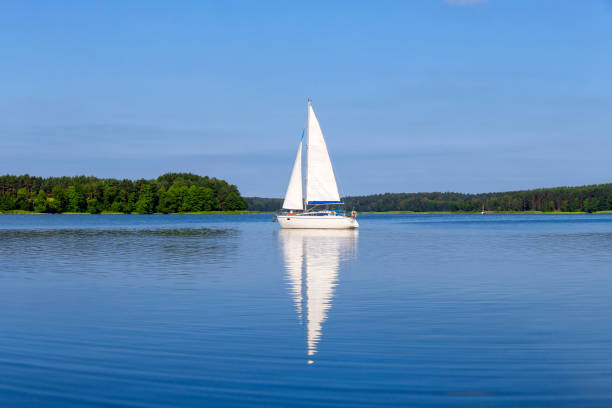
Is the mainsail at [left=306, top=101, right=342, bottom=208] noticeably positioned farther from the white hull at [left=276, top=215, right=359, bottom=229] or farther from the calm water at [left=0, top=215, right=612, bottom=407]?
the calm water at [left=0, top=215, right=612, bottom=407]

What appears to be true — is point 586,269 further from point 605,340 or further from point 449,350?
point 449,350

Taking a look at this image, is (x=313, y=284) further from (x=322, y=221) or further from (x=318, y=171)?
(x=322, y=221)

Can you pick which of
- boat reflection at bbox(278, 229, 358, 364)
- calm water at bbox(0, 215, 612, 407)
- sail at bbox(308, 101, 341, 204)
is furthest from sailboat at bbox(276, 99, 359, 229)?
calm water at bbox(0, 215, 612, 407)

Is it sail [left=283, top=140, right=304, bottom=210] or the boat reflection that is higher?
sail [left=283, top=140, right=304, bottom=210]

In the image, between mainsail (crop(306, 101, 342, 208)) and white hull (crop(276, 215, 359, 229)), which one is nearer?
mainsail (crop(306, 101, 342, 208))

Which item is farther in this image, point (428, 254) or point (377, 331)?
point (428, 254)

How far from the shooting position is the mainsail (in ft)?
255

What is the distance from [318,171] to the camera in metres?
77.8

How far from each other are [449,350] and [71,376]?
7153mm

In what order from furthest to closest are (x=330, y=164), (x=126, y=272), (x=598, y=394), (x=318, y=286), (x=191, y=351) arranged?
(x=330, y=164) < (x=126, y=272) < (x=318, y=286) < (x=191, y=351) < (x=598, y=394)

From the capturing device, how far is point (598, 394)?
868 centimetres

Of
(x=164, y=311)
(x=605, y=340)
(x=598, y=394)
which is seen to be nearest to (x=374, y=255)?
(x=164, y=311)

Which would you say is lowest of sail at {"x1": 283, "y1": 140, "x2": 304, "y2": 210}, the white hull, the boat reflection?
the boat reflection

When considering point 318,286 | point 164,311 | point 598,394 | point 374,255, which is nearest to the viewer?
point 598,394
